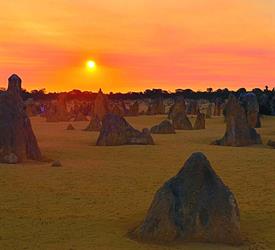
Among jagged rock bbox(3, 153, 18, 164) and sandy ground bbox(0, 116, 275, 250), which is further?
jagged rock bbox(3, 153, 18, 164)

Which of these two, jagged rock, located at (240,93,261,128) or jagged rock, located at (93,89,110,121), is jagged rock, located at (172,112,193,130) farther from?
jagged rock, located at (93,89,110,121)

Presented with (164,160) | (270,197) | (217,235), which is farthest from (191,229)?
(164,160)

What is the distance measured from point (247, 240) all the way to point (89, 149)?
12.7 metres

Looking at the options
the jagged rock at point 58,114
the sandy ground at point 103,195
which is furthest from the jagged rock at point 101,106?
the sandy ground at point 103,195

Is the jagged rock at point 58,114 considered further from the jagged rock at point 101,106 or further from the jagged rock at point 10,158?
the jagged rock at point 10,158

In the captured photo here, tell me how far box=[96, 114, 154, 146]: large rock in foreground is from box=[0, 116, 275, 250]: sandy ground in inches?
101

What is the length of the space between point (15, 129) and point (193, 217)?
9871 millimetres

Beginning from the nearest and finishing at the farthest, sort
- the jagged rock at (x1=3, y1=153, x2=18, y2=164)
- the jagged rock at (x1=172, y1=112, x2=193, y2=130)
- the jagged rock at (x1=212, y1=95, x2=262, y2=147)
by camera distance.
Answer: the jagged rock at (x1=3, y1=153, x2=18, y2=164) → the jagged rock at (x1=212, y1=95, x2=262, y2=147) → the jagged rock at (x1=172, y1=112, x2=193, y2=130)

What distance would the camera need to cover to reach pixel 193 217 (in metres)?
7.97

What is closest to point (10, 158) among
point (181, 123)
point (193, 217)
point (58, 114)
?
point (193, 217)

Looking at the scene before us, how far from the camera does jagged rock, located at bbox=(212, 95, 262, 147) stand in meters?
22.5

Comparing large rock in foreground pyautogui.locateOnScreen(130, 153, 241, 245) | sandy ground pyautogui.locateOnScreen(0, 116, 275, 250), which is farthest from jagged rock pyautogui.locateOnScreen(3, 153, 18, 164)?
large rock in foreground pyautogui.locateOnScreen(130, 153, 241, 245)

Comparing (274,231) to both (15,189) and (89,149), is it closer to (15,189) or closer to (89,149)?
(15,189)

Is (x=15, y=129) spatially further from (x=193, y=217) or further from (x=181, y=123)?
(x=181, y=123)
